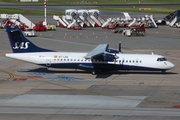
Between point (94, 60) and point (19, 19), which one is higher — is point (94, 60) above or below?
below

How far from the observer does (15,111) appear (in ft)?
133

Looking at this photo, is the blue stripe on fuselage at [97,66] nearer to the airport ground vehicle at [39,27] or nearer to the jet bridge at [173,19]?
the airport ground vehicle at [39,27]

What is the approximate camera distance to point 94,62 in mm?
57656

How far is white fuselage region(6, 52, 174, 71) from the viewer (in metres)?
57.0

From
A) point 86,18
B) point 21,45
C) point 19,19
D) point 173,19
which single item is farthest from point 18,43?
point 173,19

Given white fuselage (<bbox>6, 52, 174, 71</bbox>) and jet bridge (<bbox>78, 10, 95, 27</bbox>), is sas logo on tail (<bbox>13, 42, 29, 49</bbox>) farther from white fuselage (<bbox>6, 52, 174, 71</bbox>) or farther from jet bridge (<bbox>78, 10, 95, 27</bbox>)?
jet bridge (<bbox>78, 10, 95, 27</bbox>)

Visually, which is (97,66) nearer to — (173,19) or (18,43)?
(18,43)

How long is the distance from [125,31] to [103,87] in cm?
5115

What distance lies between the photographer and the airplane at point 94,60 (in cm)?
5697

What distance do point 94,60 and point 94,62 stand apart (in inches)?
10.7

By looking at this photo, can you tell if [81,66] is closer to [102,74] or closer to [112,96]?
[102,74]

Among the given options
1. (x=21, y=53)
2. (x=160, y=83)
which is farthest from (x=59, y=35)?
(x=160, y=83)

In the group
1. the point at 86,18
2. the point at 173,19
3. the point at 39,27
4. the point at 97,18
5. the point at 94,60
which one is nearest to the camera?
the point at 94,60

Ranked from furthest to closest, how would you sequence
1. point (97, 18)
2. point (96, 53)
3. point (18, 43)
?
point (97, 18) < point (18, 43) < point (96, 53)
